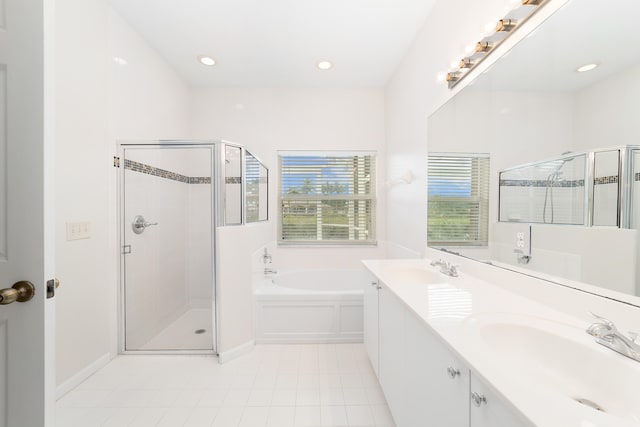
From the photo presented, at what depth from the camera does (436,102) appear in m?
1.94

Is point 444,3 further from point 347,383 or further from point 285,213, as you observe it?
point 347,383

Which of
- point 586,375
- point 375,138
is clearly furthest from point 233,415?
point 375,138

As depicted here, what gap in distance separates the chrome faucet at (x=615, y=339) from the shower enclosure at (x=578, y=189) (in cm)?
32

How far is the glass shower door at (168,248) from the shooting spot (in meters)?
2.15

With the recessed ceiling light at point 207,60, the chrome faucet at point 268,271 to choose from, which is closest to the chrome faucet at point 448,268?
the chrome faucet at point 268,271

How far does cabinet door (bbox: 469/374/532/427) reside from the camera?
21.4 inches

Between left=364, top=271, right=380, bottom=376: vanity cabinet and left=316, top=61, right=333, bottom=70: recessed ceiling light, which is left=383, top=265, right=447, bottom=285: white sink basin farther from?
left=316, top=61, right=333, bottom=70: recessed ceiling light

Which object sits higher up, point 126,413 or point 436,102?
point 436,102

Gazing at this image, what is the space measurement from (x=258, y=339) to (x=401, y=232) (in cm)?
169

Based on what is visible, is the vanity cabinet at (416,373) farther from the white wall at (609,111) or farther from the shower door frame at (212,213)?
the shower door frame at (212,213)

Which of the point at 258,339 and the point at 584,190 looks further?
the point at 258,339

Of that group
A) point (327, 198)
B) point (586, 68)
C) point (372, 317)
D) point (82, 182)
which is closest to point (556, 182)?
point (586, 68)

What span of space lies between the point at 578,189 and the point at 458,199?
0.77m

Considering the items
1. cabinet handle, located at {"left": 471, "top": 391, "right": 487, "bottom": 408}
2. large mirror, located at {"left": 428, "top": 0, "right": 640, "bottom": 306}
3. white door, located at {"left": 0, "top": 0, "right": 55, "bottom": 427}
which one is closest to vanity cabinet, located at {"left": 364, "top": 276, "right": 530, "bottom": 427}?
cabinet handle, located at {"left": 471, "top": 391, "right": 487, "bottom": 408}
